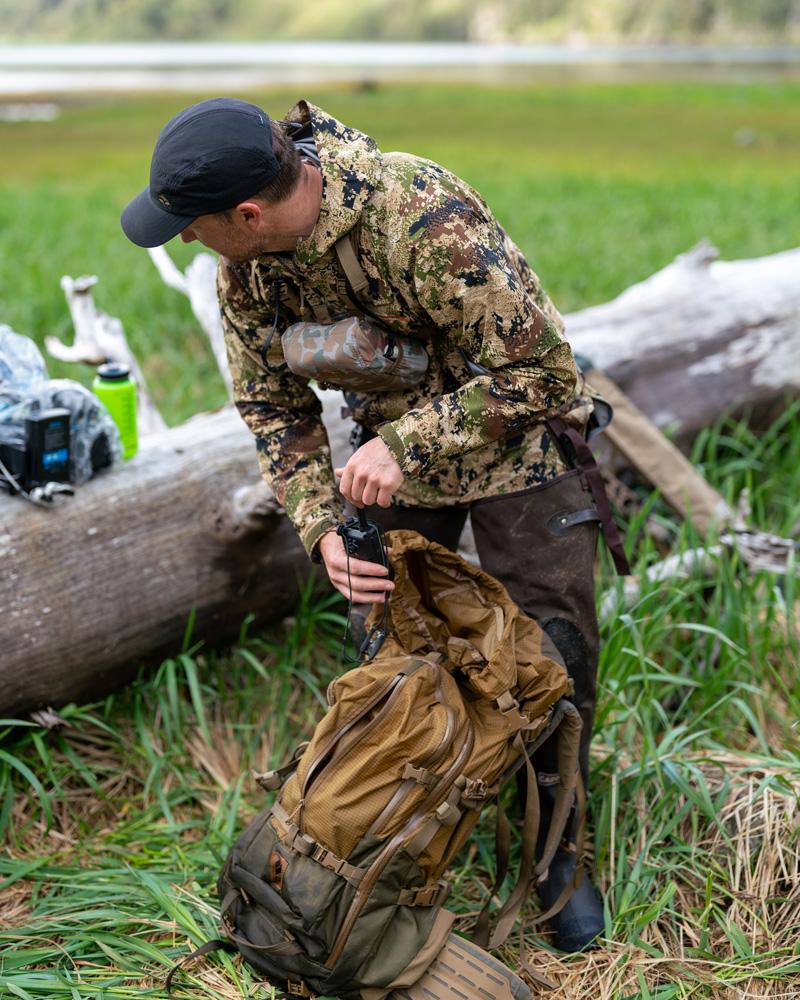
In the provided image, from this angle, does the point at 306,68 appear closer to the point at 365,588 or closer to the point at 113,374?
the point at 113,374

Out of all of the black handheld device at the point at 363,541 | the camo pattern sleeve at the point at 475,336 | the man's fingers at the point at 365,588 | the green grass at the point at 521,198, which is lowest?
the green grass at the point at 521,198

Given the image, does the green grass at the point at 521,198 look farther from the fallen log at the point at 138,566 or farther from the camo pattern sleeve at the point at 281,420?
the camo pattern sleeve at the point at 281,420

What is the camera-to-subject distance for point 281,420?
267 centimetres

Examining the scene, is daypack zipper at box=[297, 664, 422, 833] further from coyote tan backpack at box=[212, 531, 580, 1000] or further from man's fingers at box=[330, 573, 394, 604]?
man's fingers at box=[330, 573, 394, 604]

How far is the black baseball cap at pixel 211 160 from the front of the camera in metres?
2.08

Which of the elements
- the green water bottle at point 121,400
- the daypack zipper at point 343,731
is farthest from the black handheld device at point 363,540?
the green water bottle at point 121,400

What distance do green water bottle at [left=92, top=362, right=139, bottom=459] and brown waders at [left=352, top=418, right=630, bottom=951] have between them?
3.22ft

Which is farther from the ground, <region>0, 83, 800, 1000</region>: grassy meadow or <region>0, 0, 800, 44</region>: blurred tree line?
<region>0, 83, 800, 1000</region>: grassy meadow

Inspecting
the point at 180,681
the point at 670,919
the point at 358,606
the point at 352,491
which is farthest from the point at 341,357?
the point at 670,919

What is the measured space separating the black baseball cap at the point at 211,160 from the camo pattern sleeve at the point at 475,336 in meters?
0.34

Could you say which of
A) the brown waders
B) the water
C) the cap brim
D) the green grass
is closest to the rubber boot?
the brown waders

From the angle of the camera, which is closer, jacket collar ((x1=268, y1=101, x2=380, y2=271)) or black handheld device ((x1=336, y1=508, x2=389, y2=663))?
jacket collar ((x1=268, y1=101, x2=380, y2=271))

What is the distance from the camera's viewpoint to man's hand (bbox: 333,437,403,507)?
227cm

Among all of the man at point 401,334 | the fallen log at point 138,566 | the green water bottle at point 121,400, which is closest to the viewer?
the man at point 401,334
